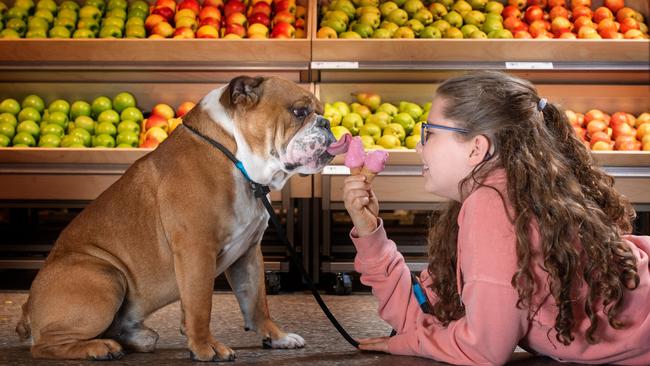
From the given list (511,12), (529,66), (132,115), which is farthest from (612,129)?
(132,115)

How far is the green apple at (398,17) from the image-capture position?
5.59 meters

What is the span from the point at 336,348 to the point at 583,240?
3.49 ft

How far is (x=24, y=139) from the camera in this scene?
16.8 ft

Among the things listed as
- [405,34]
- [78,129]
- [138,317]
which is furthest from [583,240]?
[78,129]

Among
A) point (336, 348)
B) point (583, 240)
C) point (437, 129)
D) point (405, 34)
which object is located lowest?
point (336, 348)

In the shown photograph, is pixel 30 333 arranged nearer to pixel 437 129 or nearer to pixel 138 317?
pixel 138 317

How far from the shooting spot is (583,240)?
8.30 feet

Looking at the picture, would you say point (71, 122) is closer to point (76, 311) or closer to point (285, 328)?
point (285, 328)

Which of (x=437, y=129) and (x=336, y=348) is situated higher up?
(x=437, y=129)

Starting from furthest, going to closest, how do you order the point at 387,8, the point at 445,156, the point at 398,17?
the point at 387,8, the point at 398,17, the point at 445,156

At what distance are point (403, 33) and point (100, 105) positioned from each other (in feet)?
6.11

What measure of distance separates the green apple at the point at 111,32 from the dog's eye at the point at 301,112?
2699 millimetres

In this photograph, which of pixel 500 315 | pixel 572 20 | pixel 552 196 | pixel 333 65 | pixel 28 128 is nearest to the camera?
pixel 500 315

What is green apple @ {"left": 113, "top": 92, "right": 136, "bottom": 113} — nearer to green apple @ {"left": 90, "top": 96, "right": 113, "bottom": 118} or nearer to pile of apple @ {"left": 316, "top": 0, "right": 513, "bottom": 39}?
green apple @ {"left": 90, "top": 96, "right": 113, "bottom": 118}
